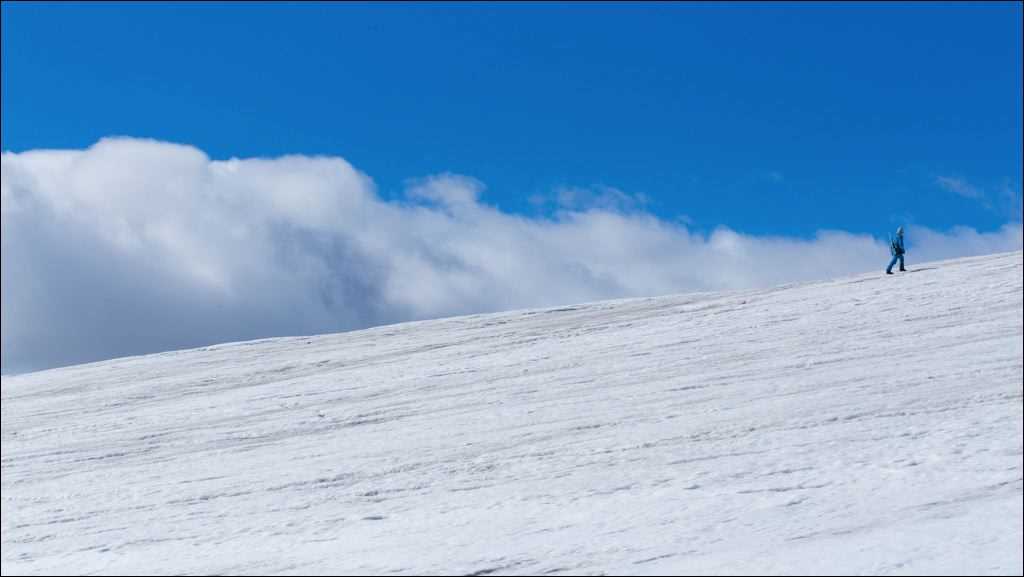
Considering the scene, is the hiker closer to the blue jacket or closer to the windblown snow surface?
the blue jacket

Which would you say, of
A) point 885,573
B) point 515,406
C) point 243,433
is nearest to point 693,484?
point 885,573

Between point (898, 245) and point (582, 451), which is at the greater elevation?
point (898, 245)

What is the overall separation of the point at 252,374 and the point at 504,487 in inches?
533

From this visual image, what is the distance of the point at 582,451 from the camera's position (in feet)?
52.3

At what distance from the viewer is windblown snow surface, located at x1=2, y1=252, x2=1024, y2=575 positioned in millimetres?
11711

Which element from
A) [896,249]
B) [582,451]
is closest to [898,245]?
[896,249]

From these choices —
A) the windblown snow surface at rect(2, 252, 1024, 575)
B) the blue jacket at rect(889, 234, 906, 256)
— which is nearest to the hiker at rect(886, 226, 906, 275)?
the blue jacket at rect(889, 234, 906, 256)

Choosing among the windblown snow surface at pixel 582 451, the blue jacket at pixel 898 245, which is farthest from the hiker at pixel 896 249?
the windblown snow surface at pixel 582 451

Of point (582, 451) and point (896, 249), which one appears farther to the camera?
point (896, 249)

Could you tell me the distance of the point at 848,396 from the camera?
1712cm

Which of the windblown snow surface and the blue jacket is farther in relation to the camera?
the blue jacket

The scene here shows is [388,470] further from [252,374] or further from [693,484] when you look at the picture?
[252,374]

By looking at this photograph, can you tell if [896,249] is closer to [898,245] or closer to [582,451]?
[898,245]

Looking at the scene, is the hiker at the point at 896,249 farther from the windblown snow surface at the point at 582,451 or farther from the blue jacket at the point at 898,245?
the windblown snow surface at the point at 582,451
